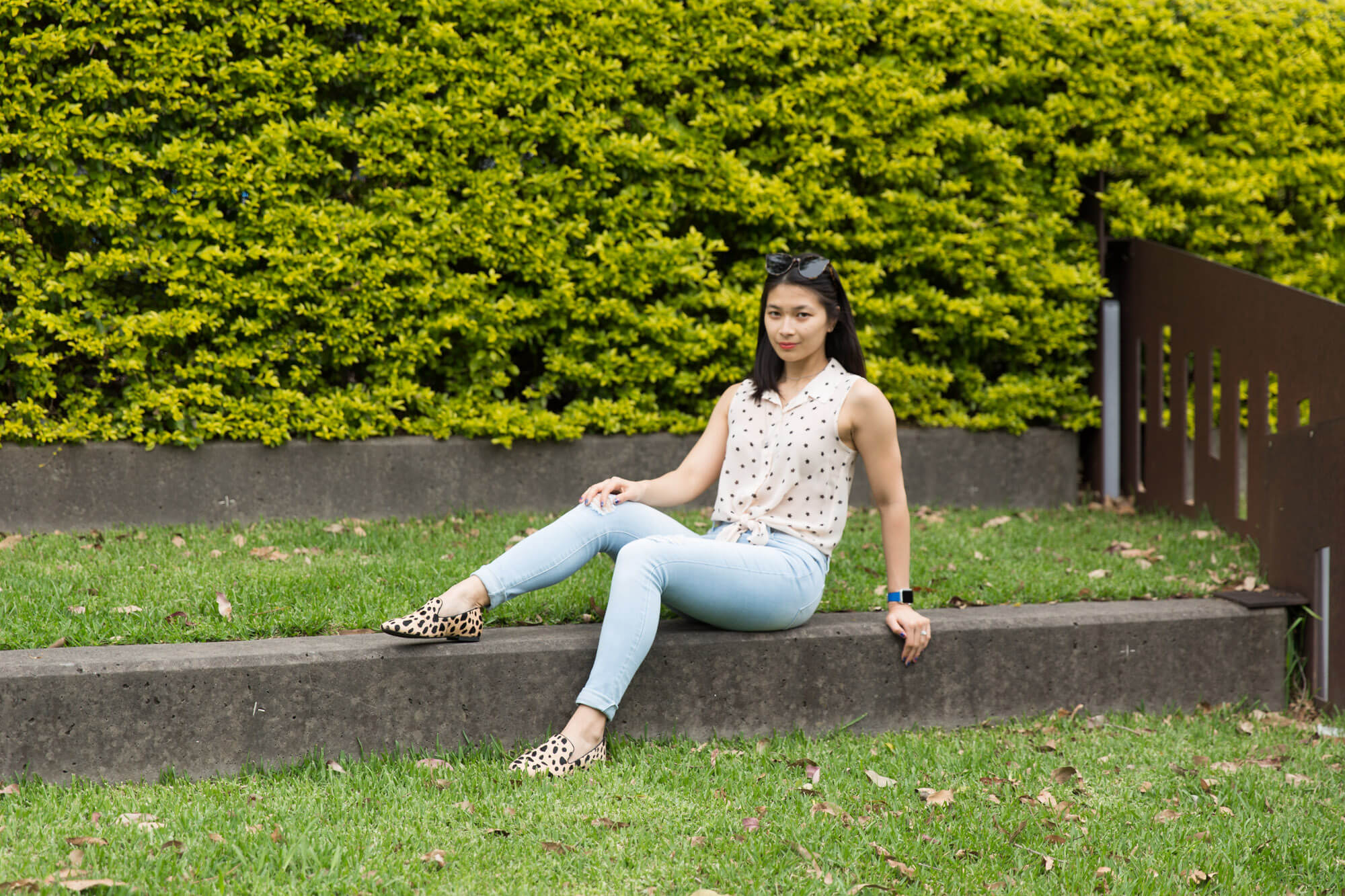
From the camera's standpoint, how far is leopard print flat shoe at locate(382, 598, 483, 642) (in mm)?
3547

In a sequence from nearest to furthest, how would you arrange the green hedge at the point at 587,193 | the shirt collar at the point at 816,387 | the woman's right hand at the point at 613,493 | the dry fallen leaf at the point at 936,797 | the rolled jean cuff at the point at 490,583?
the dry fallen leaf at the point at 936,797, the rolled jean cuff at the point at 490,583, the woman's right hand at the point at 613,493, the shirt collar at the point at 816,387, the green hedge at the point at 587,193

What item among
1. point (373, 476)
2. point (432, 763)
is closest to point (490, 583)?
point (432, 763)

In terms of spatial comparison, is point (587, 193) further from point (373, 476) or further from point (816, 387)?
point (816, 387)

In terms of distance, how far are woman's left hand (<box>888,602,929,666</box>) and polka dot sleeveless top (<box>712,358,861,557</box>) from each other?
29 cm

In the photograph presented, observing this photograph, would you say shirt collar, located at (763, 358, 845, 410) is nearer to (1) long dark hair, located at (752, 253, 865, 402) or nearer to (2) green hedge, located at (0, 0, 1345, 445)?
(1) long dark hair, located at (752, 253, 865, 402)

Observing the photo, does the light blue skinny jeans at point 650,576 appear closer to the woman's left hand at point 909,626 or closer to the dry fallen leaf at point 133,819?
the woman's left hand at point 909,626

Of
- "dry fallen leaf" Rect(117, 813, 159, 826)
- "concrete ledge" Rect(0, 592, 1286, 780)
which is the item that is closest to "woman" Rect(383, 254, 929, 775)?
"concrete ledge" Rect(0, 592, 1286, 780)

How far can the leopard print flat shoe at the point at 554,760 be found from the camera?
11.3 ft

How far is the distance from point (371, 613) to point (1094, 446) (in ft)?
14.4

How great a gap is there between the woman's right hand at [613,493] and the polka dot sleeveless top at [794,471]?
298 mm

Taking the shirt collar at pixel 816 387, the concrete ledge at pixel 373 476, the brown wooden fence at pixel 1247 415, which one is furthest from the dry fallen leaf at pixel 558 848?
the concrete ledge at pixel 373 476

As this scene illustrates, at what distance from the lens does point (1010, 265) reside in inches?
252

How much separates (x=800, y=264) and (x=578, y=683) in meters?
1.54

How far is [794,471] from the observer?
3926mm
